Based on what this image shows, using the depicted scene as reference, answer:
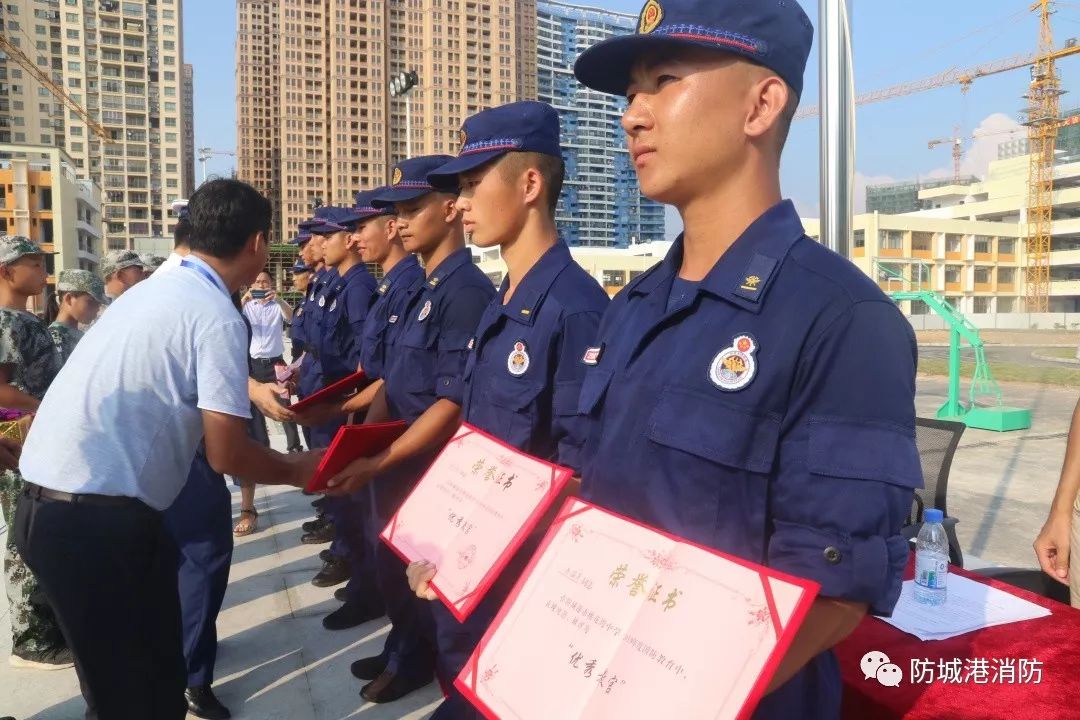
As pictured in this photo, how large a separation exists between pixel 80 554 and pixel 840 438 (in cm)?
191

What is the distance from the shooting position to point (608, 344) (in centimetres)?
139

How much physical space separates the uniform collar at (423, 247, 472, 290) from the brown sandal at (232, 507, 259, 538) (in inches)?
117

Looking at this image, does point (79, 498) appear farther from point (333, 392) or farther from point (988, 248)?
point (988, 248)

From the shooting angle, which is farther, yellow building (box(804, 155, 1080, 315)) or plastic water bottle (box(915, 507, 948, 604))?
yellow building (box(804, 155, 1080, 315))

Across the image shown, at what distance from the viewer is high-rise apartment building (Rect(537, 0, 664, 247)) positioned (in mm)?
65625

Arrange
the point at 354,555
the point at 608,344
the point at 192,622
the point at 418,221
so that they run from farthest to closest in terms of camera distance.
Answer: the point at 354,555
the point at 418,221
the point at 192,622
the point at 608,344

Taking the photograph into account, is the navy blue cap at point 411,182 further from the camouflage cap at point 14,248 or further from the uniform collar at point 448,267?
the camouflage cap at point 14,248

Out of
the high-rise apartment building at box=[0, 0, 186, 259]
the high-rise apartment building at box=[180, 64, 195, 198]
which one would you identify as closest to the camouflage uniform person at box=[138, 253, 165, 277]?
the high-rise apartment building at box=[0, 0, 186, 259]

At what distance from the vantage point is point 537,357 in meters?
1.99

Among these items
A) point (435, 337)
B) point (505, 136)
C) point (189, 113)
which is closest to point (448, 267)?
point (435, 337)

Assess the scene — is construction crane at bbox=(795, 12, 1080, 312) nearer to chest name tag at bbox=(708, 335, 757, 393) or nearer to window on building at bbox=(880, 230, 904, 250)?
window on building at bbox=(880, 230, 904, 250)

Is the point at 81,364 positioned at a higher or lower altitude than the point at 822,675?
higher

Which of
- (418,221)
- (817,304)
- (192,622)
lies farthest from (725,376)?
(192,622)

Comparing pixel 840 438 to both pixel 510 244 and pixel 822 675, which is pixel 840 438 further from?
pixel 510 244
